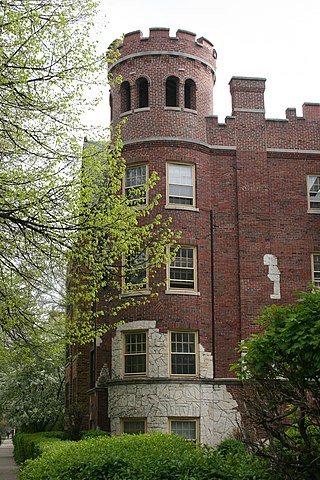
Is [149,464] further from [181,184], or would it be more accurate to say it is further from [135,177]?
[135,177]

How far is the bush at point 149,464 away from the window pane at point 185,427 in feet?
34.9

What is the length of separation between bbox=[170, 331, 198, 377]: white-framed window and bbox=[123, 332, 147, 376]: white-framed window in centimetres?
98

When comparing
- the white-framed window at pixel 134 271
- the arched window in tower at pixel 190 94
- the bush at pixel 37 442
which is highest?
Answer: the arched window in tower at pixel 190 94

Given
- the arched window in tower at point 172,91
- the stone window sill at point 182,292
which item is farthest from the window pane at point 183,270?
the arched window in tower at point 172,91

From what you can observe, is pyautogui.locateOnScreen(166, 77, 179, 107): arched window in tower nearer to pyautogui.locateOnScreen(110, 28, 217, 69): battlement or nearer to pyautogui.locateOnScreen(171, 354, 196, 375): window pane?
pyautogui.locateOnScreen(110, 28, 217, 69): battlement

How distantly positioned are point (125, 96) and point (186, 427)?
41.1ft

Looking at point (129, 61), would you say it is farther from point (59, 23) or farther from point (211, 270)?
point (59, 23)

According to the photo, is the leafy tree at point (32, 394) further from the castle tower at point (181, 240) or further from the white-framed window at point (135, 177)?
the white-framed window at point (135, 177)

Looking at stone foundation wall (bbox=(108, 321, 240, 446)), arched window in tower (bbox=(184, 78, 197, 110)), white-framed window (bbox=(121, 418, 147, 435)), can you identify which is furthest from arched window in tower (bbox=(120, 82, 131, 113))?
white-framed window (bbox=(121, 418, 147, 435))

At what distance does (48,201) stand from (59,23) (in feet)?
11.6

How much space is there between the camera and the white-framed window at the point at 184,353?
24.3 metres

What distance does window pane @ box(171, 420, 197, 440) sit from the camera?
77.8ft

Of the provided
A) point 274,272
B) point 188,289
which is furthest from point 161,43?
point 274,272

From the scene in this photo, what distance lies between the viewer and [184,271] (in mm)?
25219
